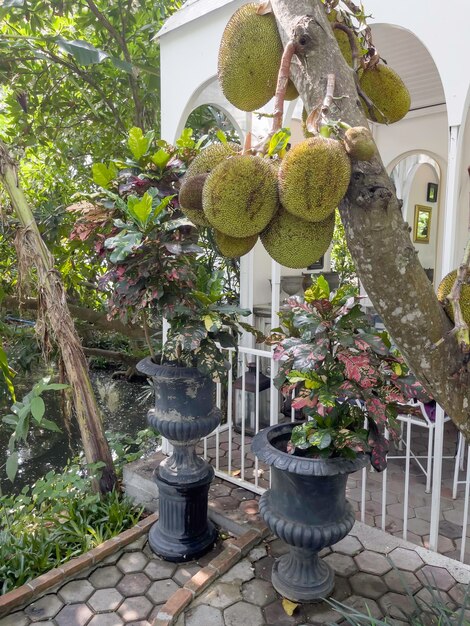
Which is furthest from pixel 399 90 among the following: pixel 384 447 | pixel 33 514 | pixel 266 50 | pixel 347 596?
pixel 33 514

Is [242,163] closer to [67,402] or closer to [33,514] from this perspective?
[67,402]

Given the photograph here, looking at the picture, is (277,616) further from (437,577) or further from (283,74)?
(283,74)

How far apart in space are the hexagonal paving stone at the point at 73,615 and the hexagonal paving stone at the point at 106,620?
0.11 feet

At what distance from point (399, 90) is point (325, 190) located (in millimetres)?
527

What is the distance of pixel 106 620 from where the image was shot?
2.05 metres

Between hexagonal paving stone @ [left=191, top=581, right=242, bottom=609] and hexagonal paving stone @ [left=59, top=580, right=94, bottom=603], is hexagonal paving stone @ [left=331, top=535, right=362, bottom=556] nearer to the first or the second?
hexagonal paving stone @ [left=191, top=581, right=242, bottom=609]

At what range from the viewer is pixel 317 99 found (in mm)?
747

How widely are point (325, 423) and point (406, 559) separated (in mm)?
912

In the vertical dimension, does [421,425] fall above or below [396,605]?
above

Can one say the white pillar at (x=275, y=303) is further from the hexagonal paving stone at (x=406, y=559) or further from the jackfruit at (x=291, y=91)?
the jackfruit at (x=291, y=91)

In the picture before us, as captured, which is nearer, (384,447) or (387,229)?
(387,229)

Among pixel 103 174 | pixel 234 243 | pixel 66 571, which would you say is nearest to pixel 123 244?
pixel 103 174

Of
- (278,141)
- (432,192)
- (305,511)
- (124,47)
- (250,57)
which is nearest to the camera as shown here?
(278,141)

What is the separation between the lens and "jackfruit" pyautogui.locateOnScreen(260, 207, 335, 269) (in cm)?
90
